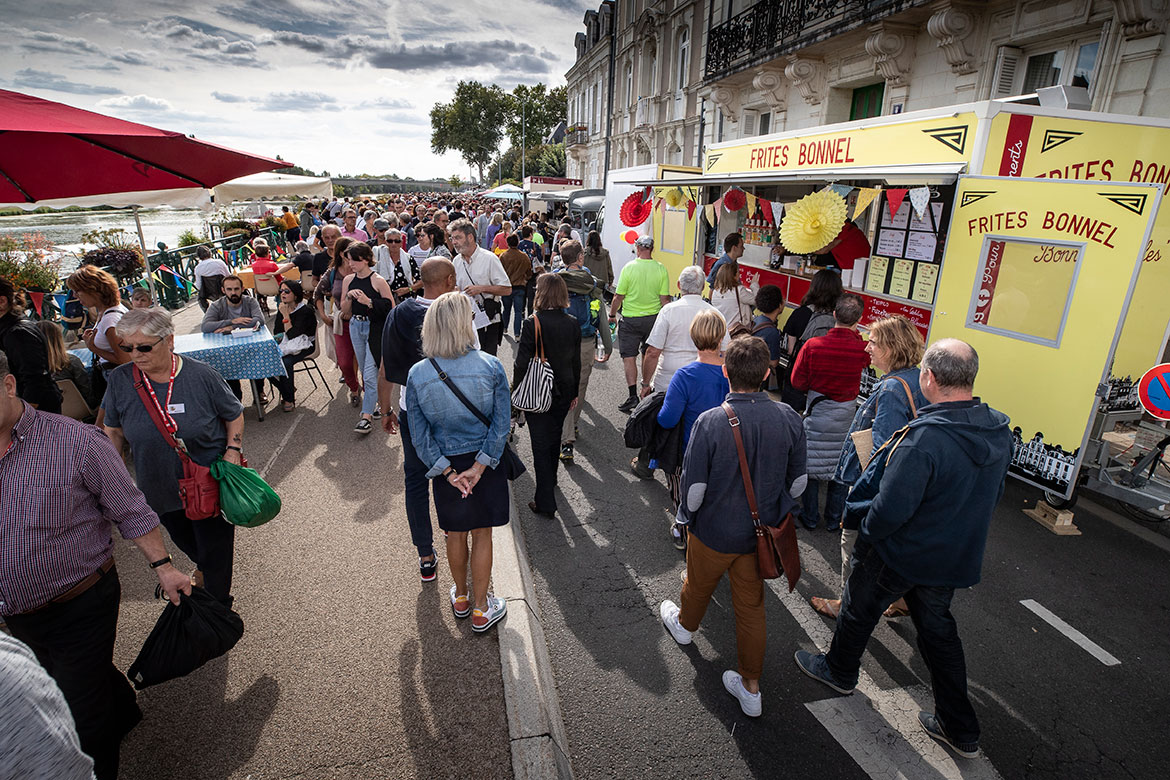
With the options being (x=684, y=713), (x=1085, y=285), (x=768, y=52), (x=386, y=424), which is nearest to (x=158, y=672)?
(x=386, y=424)

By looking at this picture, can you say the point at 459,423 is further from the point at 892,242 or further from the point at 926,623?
the point at 892,242

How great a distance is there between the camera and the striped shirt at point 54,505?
6.86 feet

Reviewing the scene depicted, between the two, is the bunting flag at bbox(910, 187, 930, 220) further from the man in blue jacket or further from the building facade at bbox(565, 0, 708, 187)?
the building facade at bbox(565, 0, 708, 187)

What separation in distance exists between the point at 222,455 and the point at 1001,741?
14.2ft

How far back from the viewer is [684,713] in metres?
3.02

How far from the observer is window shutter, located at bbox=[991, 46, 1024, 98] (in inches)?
363

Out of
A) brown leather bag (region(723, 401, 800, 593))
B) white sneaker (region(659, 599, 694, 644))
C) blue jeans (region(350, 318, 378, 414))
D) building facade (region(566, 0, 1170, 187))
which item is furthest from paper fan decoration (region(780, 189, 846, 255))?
blue jeans (region(350, 318, 378, 414))

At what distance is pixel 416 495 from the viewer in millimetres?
3801

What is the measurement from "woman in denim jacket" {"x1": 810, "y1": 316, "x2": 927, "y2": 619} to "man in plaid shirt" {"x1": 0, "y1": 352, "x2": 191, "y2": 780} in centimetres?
337

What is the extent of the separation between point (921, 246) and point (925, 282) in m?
0.42

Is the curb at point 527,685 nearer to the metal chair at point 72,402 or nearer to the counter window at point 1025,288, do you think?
the metal chair at point 72,402

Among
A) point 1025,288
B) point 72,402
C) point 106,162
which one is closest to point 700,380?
point 1025,288

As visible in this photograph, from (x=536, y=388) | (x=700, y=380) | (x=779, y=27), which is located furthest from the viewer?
(x=779, y=27)

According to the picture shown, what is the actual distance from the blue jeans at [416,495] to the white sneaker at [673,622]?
1.61m
